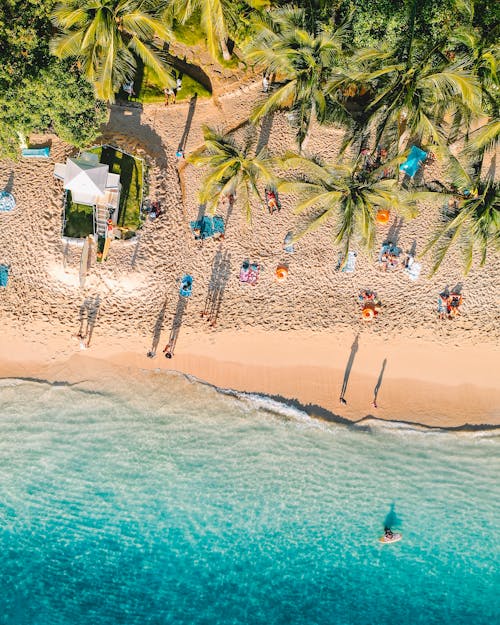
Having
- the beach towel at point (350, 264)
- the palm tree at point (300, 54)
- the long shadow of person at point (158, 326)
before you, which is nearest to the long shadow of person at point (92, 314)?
the long shadow of person at point (158, 326)

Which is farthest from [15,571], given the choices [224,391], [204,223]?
[204,223]

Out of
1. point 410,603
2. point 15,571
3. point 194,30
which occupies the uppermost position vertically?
point 194,30

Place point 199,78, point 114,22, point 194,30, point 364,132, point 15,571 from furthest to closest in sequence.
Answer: point 15,571, point 199,78, point 194,30, point 364,132, point 114,22

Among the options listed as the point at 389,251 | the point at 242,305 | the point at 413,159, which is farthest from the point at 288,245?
the point at 413,159

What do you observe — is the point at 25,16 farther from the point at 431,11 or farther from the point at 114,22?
the point at 431,11

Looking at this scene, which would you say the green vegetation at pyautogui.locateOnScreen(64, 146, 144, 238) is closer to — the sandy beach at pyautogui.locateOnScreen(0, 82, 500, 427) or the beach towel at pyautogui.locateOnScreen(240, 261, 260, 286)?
the sandy beach at pyautogui.locateOnScreen(0, 82, 500, 427)

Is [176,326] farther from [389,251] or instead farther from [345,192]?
[389,251]
